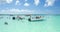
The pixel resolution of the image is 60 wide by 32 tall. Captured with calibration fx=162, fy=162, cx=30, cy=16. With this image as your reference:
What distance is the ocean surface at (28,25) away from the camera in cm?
155

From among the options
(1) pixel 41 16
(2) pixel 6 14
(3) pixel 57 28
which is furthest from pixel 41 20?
(2) pixel 6 14

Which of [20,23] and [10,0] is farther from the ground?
[10,0]

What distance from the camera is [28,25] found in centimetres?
159

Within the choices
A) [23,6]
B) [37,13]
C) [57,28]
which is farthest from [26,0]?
[57,28]

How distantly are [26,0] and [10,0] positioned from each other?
153mm

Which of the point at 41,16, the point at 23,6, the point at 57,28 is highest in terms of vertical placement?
the point at 23,6

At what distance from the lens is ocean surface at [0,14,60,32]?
1552 millimetres

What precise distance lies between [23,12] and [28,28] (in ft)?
0.54

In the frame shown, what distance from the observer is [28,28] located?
158cm

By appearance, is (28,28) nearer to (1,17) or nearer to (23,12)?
(23,12)

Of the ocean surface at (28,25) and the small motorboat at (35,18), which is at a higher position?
the small motorboat at (35,18)

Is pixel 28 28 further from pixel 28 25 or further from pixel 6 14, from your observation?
pixel 6 14

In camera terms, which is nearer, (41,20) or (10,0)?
(10,0)

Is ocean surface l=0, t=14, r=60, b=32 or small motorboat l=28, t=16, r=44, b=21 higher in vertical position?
small motorboat l=28, t=16, r=44, b=21
